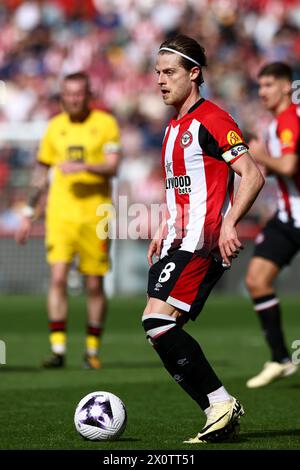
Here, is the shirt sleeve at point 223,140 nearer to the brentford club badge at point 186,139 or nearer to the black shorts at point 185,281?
the brentford club badge at point 186,139

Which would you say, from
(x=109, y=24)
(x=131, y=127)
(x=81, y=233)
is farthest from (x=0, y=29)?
(x=81, y=233)

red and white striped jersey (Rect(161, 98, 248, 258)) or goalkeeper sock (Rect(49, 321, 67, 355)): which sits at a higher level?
red and white striped jersey (Rect(161, 98, 248, 258))

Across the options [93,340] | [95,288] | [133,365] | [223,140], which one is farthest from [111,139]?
[223,140]

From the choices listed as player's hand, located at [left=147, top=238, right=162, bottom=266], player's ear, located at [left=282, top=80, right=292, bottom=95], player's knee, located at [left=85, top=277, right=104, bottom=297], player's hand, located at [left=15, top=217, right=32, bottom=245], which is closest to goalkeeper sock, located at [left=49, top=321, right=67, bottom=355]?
player's knee, located at [left=85, top=277, right=104, bottom=297]

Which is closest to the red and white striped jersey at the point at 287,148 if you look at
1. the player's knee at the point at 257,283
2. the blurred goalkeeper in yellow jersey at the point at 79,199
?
the player's knee at the point at 257,283

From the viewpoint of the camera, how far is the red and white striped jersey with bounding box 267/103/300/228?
28.1ft

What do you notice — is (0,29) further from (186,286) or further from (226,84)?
(186,286)

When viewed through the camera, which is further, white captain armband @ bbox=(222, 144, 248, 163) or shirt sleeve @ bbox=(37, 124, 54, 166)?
shirt sleeve @ bbox=(37, 124, 54, 166)

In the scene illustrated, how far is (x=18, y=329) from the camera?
13.7m

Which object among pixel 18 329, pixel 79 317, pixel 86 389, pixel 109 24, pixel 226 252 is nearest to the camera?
pixel 226 252

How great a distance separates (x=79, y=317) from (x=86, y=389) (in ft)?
24.3

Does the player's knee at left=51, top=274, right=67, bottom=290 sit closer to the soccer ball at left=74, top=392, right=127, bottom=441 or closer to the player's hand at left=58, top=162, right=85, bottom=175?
the player's hand at left=58, top=162, right=85, bottom=175

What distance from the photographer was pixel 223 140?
545cm

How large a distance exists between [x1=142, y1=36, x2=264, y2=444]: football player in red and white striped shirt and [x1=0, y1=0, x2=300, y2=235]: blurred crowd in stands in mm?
13974
